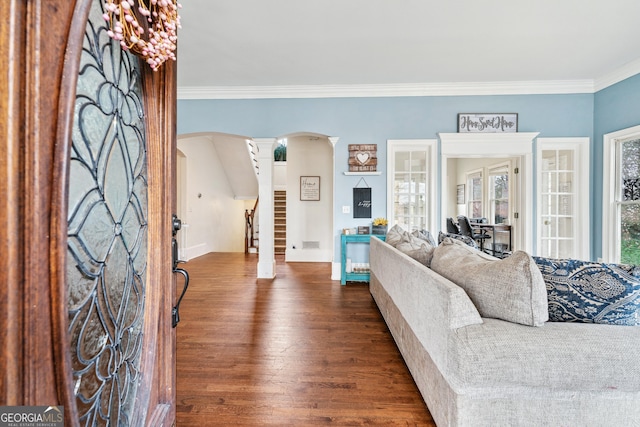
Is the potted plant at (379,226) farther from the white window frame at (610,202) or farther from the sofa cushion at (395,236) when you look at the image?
the white window frame at (610,202)

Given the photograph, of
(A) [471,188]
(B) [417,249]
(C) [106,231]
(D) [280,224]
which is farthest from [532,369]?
(A) [471,188]

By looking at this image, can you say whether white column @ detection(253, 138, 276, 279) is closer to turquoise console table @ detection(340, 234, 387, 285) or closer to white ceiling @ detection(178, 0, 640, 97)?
white ceiling @ detection(178, 0, 640, 97)

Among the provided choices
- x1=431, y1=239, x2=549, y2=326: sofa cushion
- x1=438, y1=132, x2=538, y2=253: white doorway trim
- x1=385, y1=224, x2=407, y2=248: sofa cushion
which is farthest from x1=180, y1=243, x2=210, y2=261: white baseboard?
x1=431, y1=239, x2=549, y2=326: sofa cushion

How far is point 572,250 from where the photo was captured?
13.8 ft

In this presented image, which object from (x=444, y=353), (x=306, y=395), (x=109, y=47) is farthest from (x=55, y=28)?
(x=306, y=395)

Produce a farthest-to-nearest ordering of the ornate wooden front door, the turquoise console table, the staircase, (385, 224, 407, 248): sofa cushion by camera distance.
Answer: the staircase < the turquoise console table < (385, 224, 407, 248): sofa cushion < the ornate wooden front door

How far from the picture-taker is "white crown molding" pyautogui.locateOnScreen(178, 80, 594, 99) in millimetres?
4062

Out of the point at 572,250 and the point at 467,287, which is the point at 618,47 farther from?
the point at 467,287

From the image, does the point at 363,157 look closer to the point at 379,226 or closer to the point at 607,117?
the point at 379,226

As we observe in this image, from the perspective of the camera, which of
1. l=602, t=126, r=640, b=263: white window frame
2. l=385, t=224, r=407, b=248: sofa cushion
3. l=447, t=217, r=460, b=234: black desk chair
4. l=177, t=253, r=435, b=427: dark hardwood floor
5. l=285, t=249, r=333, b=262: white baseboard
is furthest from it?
l=285, t=249, r=333, b=262: white baseboard

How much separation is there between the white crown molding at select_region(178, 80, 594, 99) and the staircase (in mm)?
2667

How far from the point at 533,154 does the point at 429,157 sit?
4.80 feet

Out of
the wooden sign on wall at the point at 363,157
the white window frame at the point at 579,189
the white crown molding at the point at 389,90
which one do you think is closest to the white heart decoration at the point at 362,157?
the wooden sign on wall at the point at 363,157

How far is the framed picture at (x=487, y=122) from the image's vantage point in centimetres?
415
